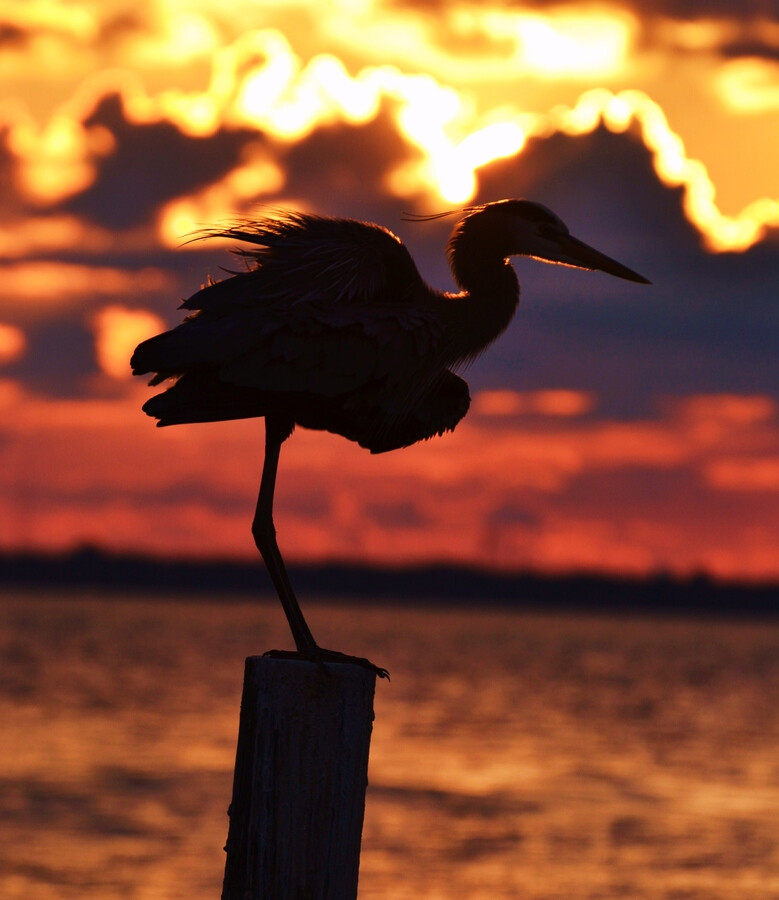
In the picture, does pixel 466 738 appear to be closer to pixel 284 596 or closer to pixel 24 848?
pixel 24 848

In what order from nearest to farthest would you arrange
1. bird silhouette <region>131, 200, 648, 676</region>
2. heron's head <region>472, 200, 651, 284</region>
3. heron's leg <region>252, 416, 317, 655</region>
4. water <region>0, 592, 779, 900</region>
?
bird silhouette <region>131, 200, 648, 676</region>
heron's leg <region>252, 416, 317, 655</region>
heron's head <region>472, 200, 651, 284</region>
water <region>0, 592, 779, 900</region>

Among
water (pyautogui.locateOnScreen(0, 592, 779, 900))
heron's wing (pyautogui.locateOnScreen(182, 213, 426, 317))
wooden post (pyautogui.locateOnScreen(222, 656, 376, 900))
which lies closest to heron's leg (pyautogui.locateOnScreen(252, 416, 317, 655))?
heron's wing (pyautogui.locateOnScreen(182, 213, 426, 317))

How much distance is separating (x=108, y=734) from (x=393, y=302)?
4651cm

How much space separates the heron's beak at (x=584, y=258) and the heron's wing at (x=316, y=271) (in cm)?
87

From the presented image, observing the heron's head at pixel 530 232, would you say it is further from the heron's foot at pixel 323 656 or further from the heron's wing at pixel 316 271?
the heron's foot at pixel 323 656

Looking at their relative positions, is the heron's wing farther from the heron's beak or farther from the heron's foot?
the heron's foot

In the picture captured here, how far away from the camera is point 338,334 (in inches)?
279

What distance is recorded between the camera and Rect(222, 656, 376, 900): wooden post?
5.65 meters

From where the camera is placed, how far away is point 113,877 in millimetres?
27750

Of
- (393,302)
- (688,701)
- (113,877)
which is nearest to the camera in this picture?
(393,302)

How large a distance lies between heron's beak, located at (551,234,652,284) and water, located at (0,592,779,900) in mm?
20124

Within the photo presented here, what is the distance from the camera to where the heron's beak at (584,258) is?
797 cm

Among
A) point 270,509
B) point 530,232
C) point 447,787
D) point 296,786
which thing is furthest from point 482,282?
point 447,787

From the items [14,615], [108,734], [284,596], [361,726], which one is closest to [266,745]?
[361,726]
